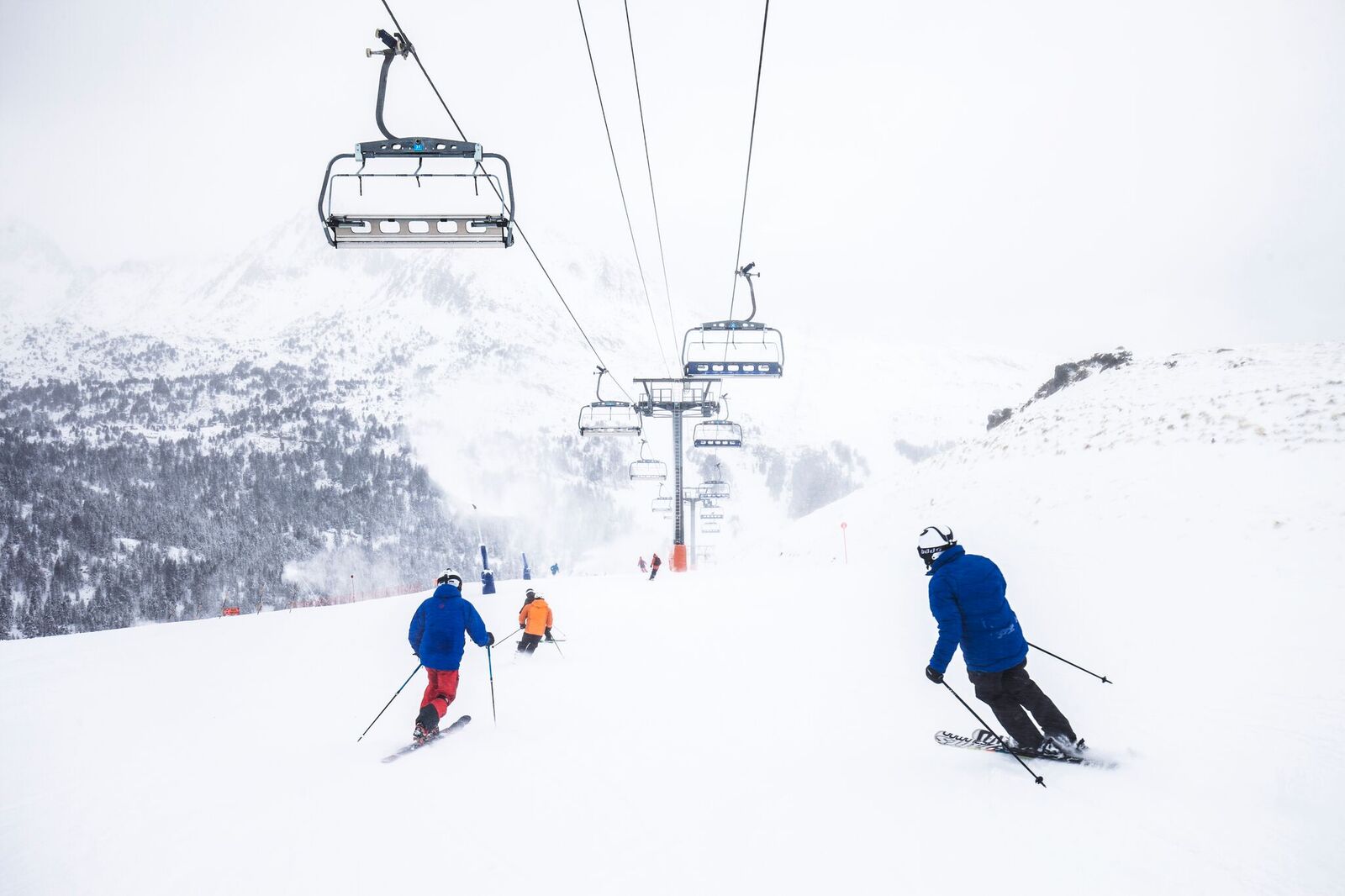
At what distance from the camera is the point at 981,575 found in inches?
185

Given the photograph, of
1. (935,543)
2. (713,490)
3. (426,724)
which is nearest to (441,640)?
(426,724)

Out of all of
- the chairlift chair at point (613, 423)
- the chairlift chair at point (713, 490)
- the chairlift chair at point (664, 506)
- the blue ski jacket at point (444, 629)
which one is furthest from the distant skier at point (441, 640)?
the chairlift chair at point (713, 490)

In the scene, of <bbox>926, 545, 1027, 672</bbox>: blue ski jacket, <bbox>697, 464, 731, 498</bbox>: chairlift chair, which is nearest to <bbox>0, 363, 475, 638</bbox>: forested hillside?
<bbox>697, 464, 731, 498</bbox>: chairlift chair

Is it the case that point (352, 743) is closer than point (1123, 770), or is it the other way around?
point (1123, 770)

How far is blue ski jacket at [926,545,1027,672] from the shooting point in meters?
4.64

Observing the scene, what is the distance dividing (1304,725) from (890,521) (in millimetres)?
23610

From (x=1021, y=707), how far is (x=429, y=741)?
5.37 meters

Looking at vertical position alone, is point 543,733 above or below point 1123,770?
below

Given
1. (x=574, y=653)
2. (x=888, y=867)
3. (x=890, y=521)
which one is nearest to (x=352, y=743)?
(x=574, y=653)

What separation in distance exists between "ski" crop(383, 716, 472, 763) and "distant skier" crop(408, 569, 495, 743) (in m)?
0.12

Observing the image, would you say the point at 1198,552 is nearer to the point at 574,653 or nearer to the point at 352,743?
the point at 574,653

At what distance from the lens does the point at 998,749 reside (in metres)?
4.79

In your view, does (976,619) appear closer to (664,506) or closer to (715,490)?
(664,506)

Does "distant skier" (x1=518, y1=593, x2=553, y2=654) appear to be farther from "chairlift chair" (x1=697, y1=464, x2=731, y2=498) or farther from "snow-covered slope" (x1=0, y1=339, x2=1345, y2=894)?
"chairlift chair" (x1=697, y1=464, x2=731, y2=498)
